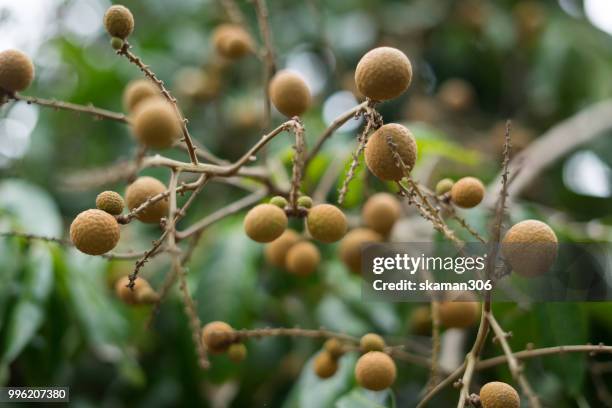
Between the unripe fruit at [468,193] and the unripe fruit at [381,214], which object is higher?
the unripe fruit at [381,214]

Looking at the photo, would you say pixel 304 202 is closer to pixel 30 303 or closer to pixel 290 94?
pixel 290 94

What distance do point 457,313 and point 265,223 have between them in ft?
1.38

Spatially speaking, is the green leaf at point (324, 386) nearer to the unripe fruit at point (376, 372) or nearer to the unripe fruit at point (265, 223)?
the unripe fruit at point (376, 372)

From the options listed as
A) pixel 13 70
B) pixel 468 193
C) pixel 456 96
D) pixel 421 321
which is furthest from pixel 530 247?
pixel 456 96

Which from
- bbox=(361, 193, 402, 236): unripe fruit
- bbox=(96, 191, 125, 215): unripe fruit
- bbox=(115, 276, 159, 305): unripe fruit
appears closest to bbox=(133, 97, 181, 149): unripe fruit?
bbox=(96, 191, 125, 215): unripe fruit

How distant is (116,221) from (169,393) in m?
0.98

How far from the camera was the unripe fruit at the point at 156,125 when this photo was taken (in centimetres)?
56

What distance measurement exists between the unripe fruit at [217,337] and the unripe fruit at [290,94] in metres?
0.32

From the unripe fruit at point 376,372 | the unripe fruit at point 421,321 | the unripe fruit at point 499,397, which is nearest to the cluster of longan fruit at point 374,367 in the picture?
the unripe fruit at point 376,372

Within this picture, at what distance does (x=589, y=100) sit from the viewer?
6.45 feet

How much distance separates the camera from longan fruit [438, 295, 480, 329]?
98 cm

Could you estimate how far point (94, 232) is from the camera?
65 cm

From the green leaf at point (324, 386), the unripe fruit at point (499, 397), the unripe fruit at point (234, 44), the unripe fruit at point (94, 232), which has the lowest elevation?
the unripe fruit at point (499, 397)

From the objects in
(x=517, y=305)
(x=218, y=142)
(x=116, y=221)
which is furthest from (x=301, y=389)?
(x=218, y=142)
